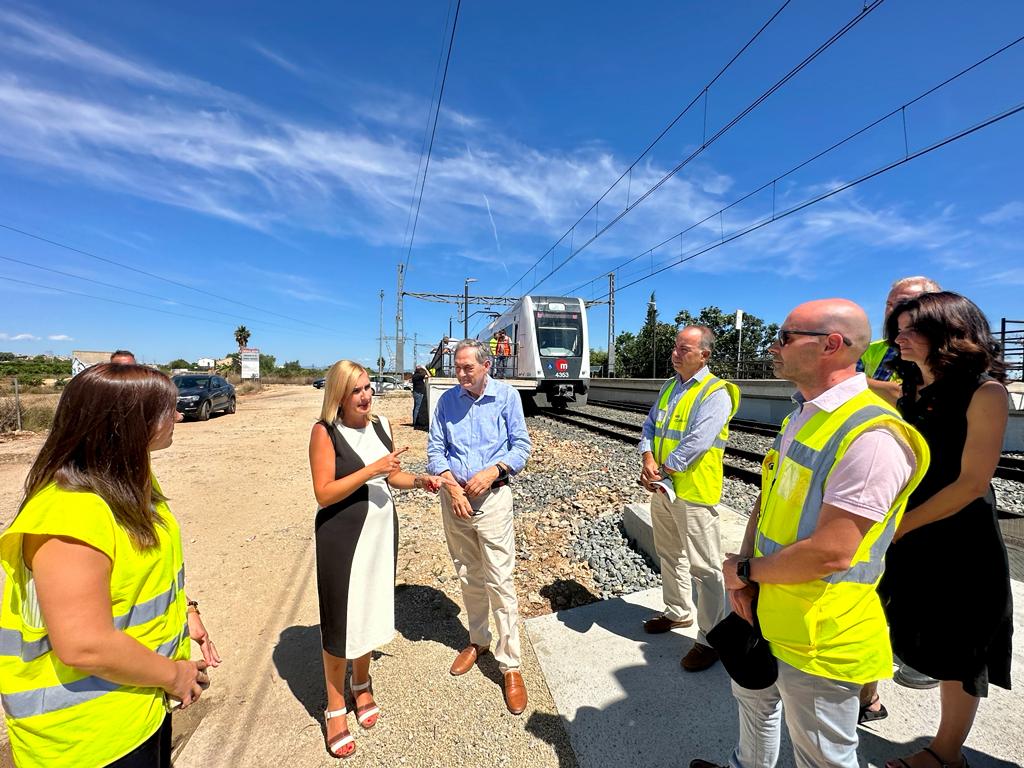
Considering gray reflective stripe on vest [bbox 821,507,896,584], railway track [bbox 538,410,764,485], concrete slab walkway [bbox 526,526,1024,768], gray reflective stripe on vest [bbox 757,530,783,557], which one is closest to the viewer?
gray reflective stripe on vest [bbox 821,507,896,584]

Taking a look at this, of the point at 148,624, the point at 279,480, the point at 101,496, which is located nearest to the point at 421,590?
the point at 148,624

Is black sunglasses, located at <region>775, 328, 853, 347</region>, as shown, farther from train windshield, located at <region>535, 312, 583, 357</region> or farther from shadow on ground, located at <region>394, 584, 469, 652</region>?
train windshield, located at <region>535, 312, 583, 357</region>

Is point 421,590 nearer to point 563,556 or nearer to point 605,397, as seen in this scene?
point 563,556

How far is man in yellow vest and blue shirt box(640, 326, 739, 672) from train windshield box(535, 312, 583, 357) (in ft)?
42.3

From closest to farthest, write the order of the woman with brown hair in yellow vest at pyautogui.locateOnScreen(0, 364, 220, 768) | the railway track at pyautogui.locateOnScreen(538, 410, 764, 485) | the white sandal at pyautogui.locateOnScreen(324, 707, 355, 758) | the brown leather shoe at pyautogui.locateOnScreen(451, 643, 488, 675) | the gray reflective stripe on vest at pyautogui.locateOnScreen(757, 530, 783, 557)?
the woman with brown hair in yellow vest at pyautogui.locateOnScreen(0, 364, 220, 768)
the gray reflective stripe on vest at pyautogui.locateOnScreen(757, 530, 783, 557)
the white sandal at pyautogui.locateOnScreen(324, 707, 355, 758)
the brown leather shoe at pyautogui.locateOnScreen(451, 643, 488, 675)
the railway track at pyautogui.locateOnScreen(538, 410, 764, 485)

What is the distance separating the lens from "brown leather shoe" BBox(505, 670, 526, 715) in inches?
98.1

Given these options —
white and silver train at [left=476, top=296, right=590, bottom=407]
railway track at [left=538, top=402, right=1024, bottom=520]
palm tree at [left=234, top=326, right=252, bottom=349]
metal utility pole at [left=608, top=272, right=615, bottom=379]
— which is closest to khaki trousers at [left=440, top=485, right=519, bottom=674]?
railway track at [left=538, top=402, right=1024, bottom=520]

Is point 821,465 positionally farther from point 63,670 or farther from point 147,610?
point 63,670

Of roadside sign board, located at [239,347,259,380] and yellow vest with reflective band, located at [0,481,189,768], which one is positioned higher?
roadside sign board, located at [239,347,259,380]

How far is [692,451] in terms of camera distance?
274 centimetres

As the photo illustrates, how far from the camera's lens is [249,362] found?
3975cm

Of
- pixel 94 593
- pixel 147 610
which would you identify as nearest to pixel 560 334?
pixel 147 610

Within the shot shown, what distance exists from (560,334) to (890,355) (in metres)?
13.8

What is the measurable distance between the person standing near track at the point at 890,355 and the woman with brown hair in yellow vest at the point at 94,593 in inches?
111
